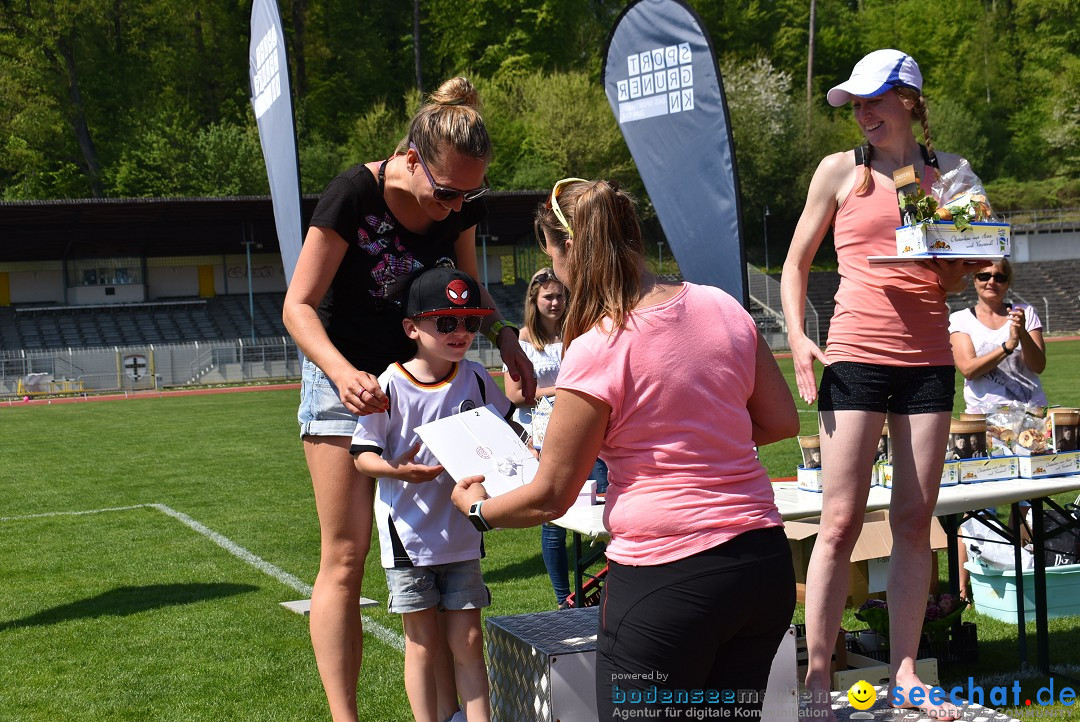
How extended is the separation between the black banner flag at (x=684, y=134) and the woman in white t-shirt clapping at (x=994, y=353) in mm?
2154

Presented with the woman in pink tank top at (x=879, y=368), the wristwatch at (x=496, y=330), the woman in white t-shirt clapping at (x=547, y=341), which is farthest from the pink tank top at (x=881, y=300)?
the woman in white t-shirt clapping at (x=547, y=341)

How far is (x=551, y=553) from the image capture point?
609cm

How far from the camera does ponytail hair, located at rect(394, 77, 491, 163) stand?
310 centimetres

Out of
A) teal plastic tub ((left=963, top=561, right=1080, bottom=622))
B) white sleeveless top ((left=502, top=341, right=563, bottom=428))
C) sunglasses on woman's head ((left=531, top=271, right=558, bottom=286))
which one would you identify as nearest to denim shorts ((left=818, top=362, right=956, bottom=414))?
teal plastic tub ((left=963, top=561, right=1080, bottom=622))

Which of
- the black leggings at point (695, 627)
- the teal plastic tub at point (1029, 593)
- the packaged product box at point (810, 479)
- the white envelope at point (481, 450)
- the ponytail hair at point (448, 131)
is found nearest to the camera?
the black leggings at point (695, 627)

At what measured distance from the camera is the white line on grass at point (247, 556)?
5.67 m

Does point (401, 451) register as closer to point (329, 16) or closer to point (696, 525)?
point (696, 525)

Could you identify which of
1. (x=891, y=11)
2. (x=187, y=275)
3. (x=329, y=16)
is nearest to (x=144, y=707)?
(x=187, y=275)

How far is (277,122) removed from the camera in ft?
23.9

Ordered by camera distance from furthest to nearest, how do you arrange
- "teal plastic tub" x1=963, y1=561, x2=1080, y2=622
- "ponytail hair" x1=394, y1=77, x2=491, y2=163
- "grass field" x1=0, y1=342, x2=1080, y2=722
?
1. "teal plastic tub" x1=963, y1=561, x2=1080, y2=622
2. "grass field" x1=0, y1=342, x2=1080, y2=722
3. "ponytail hair" x1=394, y1=77, x2=491, y2=163

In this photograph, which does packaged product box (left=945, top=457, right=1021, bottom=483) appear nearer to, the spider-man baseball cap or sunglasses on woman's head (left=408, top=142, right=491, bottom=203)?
the spider-man baseball cap

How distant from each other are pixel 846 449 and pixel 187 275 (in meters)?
45.8

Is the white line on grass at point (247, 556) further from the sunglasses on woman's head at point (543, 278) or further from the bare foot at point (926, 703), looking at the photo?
the bare foot at point (926, 703)

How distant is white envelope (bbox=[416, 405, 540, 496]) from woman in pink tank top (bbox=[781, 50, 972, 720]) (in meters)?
1.05
